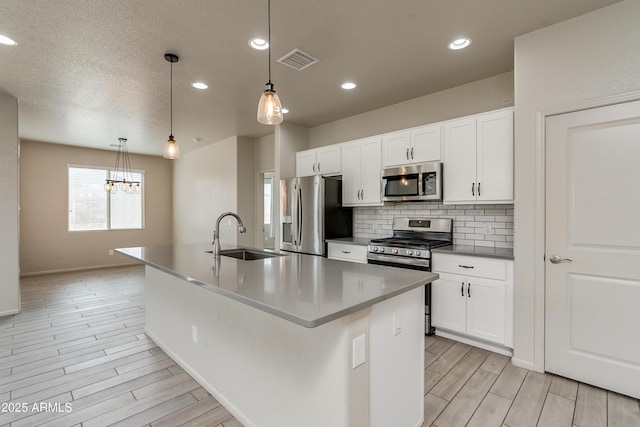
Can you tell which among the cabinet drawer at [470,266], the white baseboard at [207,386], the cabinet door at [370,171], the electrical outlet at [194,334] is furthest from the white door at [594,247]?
the electrical outlet at [194,334]

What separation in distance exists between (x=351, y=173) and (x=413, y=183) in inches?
39.4

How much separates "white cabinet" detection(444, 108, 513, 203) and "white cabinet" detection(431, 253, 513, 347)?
650 millimetres

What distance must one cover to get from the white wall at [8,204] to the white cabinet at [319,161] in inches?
148

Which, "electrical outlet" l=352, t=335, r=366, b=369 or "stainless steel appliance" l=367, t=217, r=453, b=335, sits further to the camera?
"stainless steel appliance" l=367, t=217, r=453, b=335

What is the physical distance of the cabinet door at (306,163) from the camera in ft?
15.7

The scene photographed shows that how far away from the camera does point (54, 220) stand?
259 inches

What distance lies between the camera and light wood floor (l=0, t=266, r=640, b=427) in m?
1.96

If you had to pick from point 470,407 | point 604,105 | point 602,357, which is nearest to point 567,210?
point 604,105

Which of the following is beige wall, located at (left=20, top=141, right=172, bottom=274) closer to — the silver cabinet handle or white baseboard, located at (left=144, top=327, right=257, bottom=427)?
white baseboard, located at (left=144, top=327, right=257, bottom=427)

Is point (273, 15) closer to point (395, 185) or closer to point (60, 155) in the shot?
point (395, 185)

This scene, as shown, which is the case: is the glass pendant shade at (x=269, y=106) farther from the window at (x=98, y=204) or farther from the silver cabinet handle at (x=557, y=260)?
the window at (x=98, y=204)

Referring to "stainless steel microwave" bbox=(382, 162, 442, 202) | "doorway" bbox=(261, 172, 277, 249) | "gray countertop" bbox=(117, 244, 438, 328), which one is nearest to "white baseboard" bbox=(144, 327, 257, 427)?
"gray countertop" bbox=(117, 244, 438, 328)

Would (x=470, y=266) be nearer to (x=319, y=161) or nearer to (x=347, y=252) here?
(x=347, y=252)

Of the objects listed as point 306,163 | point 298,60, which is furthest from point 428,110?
point 306,163
